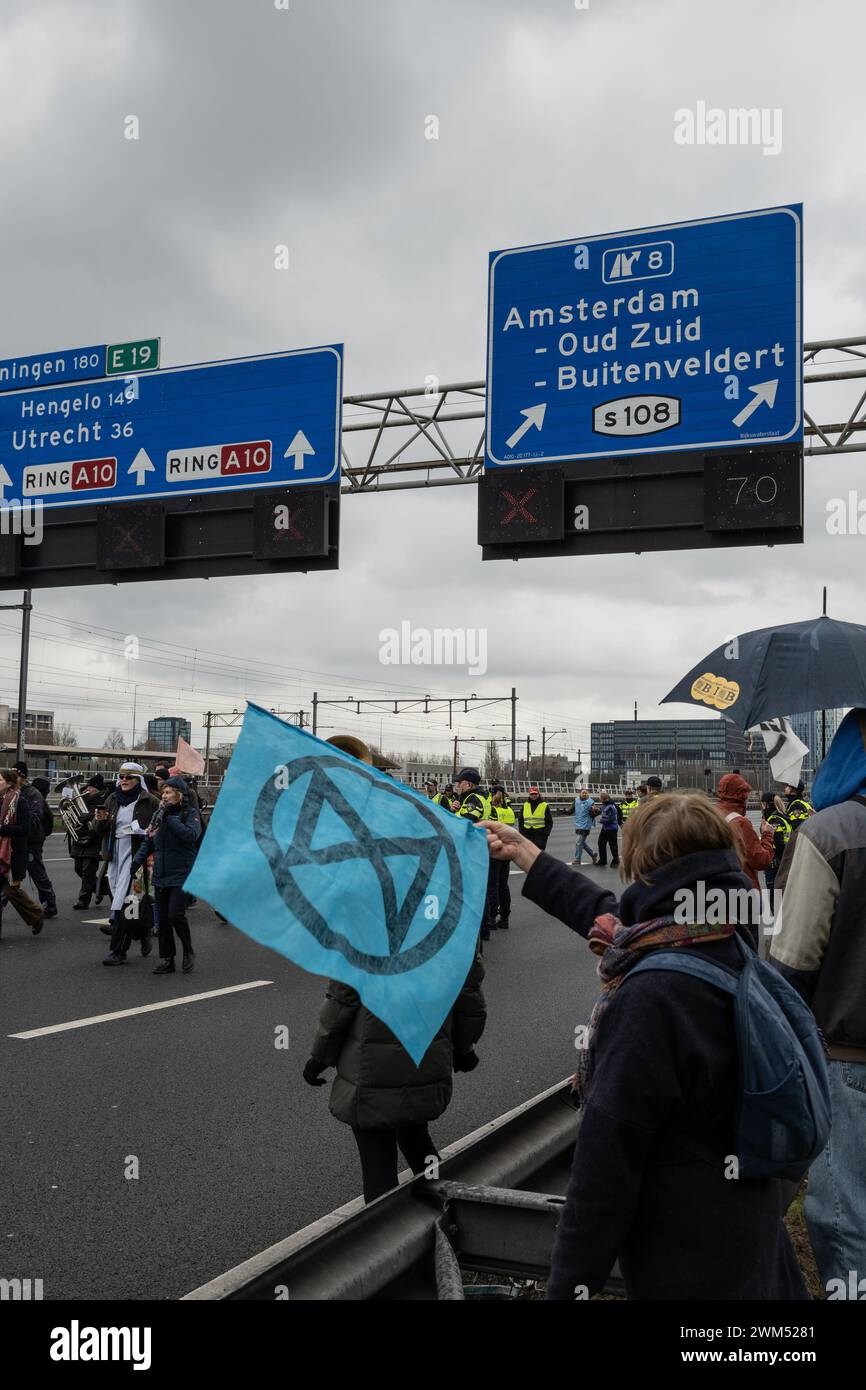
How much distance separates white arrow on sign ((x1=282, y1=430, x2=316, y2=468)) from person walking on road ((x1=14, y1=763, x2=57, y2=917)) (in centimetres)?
490

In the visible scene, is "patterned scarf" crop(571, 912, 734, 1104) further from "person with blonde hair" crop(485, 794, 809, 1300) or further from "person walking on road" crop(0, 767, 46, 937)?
"person walking on road" crop(0, 767, 46, 937)

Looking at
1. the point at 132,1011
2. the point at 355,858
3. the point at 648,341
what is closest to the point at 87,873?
the point at 132,1011

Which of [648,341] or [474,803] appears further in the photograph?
[474,803]

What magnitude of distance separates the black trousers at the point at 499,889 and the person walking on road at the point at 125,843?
3942 millimetres

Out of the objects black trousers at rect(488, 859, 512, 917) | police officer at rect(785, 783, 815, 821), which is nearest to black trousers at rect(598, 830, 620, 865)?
police officer at rect(785, 783, 815, 821)

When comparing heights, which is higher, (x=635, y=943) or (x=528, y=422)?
(x=528, y=422)

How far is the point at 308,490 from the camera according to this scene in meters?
12.3

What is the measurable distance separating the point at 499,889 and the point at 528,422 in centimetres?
578

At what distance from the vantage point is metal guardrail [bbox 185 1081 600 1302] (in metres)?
2.90

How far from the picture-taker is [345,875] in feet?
10.3

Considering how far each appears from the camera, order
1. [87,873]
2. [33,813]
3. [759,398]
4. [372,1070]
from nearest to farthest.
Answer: [372,1070] < [759,398] < [33,813] < [87,873]

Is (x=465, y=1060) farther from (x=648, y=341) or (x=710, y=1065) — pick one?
(x=648, y=341)

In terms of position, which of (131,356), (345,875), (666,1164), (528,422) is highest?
(131,356)

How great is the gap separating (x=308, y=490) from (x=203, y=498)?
56.1 inches
